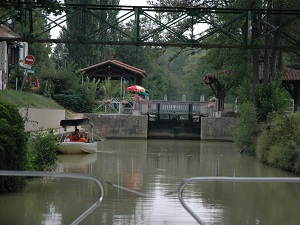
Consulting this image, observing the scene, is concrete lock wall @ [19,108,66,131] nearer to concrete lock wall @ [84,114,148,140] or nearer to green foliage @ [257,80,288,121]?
concrete lock wall @ [84,114,148,140]

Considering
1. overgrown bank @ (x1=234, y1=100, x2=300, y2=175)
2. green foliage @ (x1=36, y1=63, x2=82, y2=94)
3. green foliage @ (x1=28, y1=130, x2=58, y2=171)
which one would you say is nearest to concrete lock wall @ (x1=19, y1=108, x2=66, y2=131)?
green foliage @ (x1=36, y1=63, x2=82, y2=94)

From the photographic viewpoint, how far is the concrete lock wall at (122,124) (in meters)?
48.2

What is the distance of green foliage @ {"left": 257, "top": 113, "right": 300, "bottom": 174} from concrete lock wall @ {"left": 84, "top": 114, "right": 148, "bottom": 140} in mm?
20085

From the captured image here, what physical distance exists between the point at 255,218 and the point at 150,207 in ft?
7.98

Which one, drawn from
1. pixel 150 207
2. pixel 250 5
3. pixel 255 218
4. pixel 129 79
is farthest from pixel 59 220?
pixel 129 79

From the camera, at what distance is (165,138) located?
164 ft

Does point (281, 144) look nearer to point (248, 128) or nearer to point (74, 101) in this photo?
point (248, 128)

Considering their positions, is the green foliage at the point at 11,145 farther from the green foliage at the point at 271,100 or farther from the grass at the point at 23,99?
the green foliage at the point at 271,100

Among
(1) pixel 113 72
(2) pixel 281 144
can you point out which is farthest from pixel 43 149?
(1) pixel 113 72

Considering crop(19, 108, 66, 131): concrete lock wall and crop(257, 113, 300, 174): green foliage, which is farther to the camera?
crop(19, 108, 66, 131): concrete lock wall

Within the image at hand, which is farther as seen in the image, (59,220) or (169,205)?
(169,205)

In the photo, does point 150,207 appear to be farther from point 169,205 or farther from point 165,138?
point 165,138

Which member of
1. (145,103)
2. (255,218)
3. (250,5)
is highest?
(250,5)

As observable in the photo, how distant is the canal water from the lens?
41.2 feet
